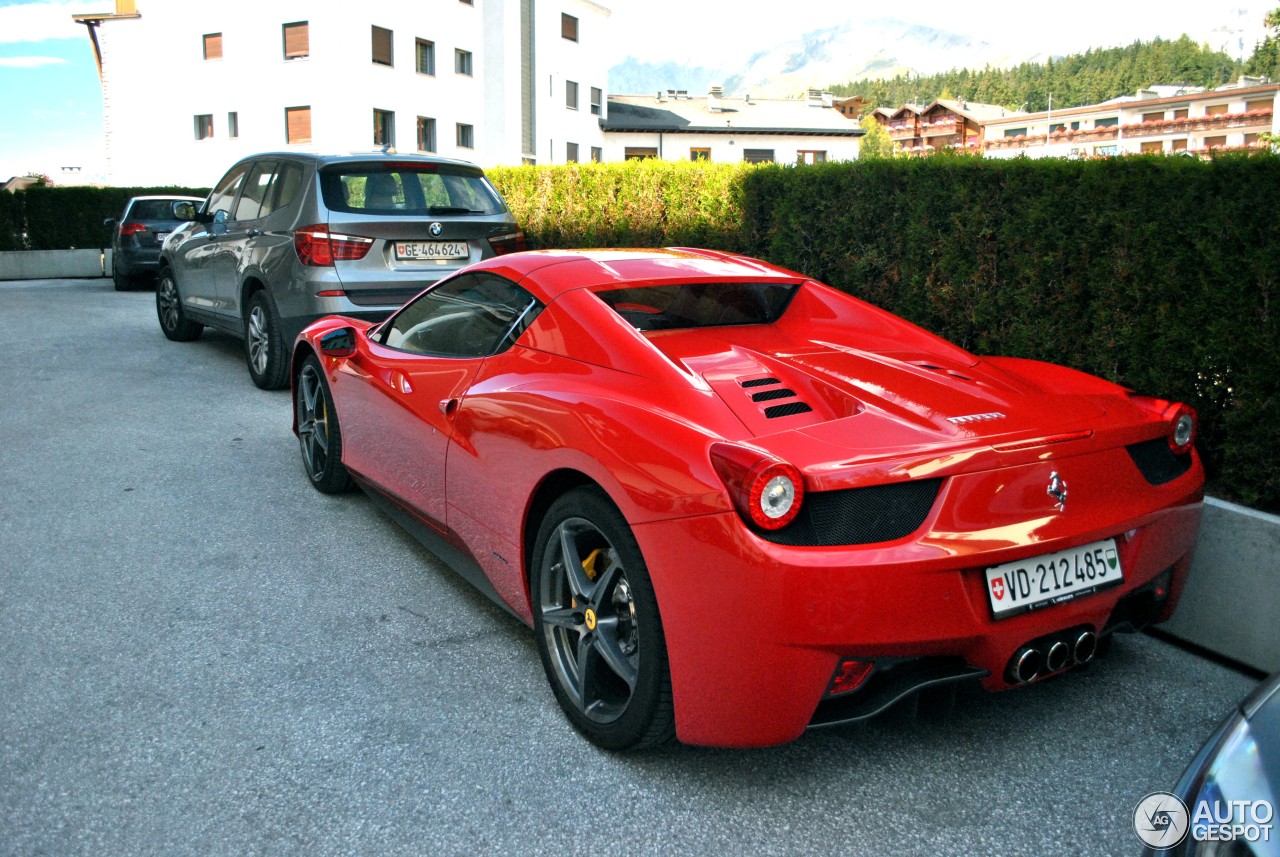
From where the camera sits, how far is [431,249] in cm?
766

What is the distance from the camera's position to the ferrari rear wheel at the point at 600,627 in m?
2.71

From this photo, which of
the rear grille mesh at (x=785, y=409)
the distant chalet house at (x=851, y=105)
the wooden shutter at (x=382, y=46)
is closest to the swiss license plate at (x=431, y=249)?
the rear grille mesh at (x=785, y=409)

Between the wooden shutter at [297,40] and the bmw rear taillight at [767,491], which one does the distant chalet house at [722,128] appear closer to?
the wooden shutter at [297,40]

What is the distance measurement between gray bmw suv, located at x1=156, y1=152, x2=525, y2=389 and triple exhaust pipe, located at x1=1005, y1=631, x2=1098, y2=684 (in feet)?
18.6

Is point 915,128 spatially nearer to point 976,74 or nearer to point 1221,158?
point 976,74

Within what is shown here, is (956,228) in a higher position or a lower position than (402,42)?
lower

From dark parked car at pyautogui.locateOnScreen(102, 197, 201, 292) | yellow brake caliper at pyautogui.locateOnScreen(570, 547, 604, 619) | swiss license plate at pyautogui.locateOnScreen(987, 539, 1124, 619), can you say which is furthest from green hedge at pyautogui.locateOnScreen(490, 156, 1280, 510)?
dark parked car at pyautogui.locateOnScreen(102, 197, 201, 292)

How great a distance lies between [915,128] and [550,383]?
119 m

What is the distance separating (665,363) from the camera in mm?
2988

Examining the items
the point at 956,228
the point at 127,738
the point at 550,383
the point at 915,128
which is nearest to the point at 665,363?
the point at 550,383

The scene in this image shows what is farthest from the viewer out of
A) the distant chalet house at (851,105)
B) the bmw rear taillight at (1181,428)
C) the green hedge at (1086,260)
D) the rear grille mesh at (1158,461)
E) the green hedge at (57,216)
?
the distant chalet house at (851,105)

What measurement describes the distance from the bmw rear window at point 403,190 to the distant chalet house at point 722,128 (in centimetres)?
5145

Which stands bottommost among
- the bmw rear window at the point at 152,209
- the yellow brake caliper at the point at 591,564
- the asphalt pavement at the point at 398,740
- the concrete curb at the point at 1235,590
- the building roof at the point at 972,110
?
the asphalt pavement at the point at 398,740

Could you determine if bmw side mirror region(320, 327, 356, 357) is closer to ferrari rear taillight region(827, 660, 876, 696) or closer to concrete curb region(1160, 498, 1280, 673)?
ferrari rear taillight region(827, 660, 876, 696)
